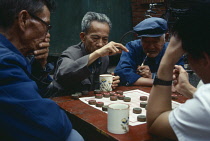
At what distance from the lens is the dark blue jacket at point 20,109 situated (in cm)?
98

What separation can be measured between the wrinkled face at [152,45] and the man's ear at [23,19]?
1622 millimetres

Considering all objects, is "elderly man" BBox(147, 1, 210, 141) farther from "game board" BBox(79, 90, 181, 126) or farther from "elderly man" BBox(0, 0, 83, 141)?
"elderly man" BBox(0, 0, 83, 141)

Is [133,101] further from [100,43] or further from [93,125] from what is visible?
[100,43]

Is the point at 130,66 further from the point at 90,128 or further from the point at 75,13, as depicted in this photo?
the point at 75,13

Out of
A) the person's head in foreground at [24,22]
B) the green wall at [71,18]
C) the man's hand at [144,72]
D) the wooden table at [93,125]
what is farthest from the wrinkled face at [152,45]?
the green wall at [71,18]

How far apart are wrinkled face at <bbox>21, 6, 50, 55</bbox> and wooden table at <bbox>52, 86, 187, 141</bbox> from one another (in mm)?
513

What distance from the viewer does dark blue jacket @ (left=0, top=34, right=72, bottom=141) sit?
98 centimetres

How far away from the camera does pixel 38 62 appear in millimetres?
1890

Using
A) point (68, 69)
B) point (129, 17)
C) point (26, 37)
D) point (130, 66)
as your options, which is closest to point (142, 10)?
point (129, 17)

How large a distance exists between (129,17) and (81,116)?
6.25m

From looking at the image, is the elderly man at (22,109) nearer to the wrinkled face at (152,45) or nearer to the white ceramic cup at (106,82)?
the white ceramic cup at (106,82)

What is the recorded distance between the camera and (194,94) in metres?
0.93

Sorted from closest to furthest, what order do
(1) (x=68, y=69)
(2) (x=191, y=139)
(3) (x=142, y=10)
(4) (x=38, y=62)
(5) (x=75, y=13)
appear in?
(2) (x=191, y=139) < (4) (x=38, y=62) < (1) (x=68, y=69) < (5) (x=75, y=13) < (3) (x=142, y=10)

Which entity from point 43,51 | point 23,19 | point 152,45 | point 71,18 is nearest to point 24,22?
point 23,19
